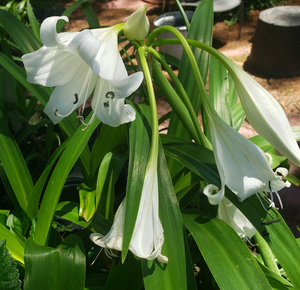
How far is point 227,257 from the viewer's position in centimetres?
63

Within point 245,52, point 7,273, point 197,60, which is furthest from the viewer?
point 245,52

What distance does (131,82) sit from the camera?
51 centimetres

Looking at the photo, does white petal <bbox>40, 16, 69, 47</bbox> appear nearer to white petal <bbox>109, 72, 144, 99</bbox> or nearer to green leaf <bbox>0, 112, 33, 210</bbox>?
white petal <bbox>109, 72, 144, 99</bbox>

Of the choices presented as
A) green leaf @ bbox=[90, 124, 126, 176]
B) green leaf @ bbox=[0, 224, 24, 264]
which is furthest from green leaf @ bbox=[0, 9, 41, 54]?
green leaf @ bbox=[0, 224, 24, 264]

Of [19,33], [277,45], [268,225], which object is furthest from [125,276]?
[277,45]

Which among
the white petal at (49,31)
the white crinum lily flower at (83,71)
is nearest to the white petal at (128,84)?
the white crinum lily flower at (83,71)

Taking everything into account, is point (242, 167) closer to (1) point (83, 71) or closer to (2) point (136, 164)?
(2) point (136, 164)

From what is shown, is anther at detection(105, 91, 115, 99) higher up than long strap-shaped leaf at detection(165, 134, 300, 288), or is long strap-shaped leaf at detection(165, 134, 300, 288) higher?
anther at detection(105, 91, 115, 99)

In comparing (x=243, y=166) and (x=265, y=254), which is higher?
(x=243, y=166)

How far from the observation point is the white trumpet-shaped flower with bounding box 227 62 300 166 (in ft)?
1.85

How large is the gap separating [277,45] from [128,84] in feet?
9.26

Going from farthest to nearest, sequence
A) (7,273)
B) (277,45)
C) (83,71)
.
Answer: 1. (277,45)
2. (83,71)
3. (7,273)

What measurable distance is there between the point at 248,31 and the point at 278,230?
3.78 metres

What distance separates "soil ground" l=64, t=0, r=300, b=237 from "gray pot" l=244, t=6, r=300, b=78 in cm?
11
